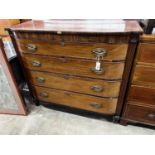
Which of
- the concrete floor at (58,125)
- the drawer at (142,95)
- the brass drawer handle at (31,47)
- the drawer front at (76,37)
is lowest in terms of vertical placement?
the concrete floor at (58,125)

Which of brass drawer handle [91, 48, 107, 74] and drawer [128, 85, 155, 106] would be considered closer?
brass drawer handle [91, 48, 107, 74]

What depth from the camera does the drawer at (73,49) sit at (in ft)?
3.36

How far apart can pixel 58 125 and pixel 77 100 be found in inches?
14.5

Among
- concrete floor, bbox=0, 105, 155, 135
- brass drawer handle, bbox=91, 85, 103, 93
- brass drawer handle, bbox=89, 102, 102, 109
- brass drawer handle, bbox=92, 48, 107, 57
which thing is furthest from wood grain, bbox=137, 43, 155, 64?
concrete floor, bbox=0, 105, 155, 135

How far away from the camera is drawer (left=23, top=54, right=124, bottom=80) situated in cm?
112

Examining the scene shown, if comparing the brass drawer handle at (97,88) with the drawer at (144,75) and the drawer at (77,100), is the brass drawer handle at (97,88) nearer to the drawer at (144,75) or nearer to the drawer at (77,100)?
the drawer at (77,100)

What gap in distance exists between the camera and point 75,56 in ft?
3.78

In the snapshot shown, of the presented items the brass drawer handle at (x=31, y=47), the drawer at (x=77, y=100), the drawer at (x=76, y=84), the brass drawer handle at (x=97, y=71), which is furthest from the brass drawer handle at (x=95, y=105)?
the brass drawer handle at (x=31, y=47)

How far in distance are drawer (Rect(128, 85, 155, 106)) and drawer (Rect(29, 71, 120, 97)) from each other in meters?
0.12

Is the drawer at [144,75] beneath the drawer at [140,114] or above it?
above

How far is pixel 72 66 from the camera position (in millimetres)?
1225

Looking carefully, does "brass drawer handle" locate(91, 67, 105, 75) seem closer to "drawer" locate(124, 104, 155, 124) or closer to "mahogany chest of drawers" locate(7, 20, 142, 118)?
"mahogany chest of drawers" locate(7, 20, 142, 118)
